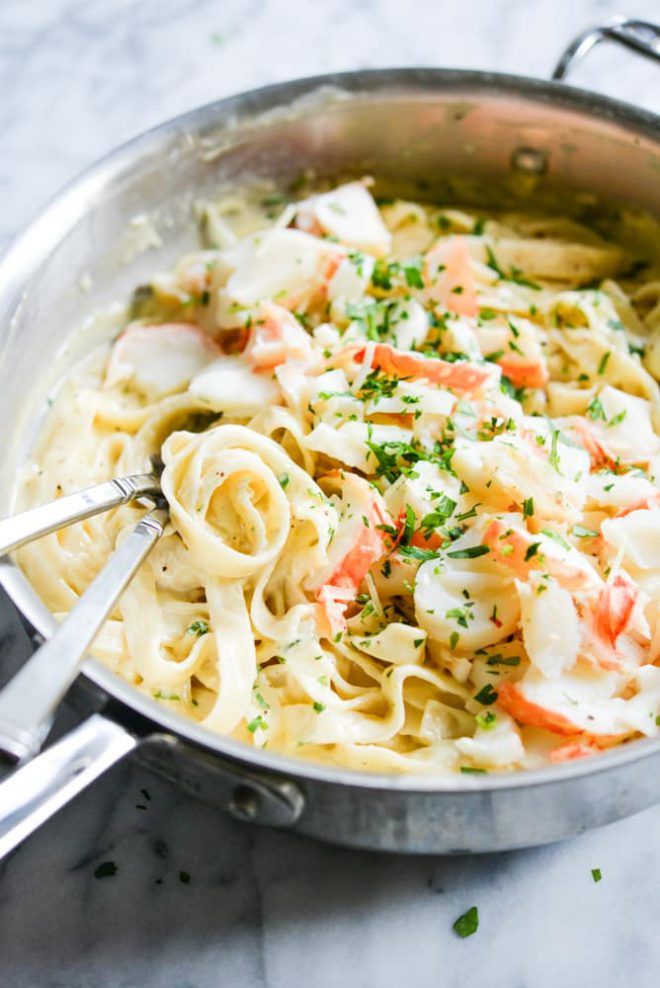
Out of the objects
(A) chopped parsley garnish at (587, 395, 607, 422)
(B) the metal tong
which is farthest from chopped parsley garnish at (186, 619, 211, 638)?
(A) chopped parsley garnish at (587, 395, 607, 422)

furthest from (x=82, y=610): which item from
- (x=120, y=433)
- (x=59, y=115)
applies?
(x=59, y=115)

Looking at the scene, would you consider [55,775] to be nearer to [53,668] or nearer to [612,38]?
[53,668]

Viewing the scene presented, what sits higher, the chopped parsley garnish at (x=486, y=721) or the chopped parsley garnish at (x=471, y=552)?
the chopped parsley garnish at (x=471, y=552)

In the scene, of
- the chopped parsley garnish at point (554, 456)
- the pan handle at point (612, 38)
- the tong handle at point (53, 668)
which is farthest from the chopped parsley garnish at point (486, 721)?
the pan handle at point (612, 38)

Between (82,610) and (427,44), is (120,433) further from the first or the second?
(427,44)

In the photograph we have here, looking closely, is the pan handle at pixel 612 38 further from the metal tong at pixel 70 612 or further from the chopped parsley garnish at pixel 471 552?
the metal tong at pixel 70 612

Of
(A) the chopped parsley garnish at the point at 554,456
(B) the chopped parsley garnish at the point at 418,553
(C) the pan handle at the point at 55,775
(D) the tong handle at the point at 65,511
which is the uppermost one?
(D) the tong handle at the point at 65,511

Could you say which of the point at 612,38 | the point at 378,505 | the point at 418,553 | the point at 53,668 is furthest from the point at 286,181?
the point at 53,668
